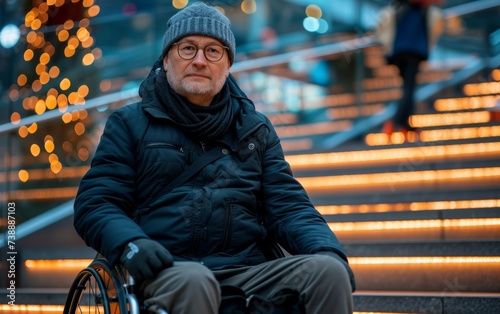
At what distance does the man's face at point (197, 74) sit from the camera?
310cm

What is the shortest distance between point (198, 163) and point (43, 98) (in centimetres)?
336

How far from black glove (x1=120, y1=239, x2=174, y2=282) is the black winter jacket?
0.12m

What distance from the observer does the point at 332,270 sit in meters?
2.73

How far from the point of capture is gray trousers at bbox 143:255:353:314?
2.61m

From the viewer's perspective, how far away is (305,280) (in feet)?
9.11

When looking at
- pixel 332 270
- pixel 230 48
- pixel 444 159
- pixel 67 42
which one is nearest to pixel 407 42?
pixel 444 159

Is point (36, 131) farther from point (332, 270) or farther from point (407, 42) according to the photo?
point (332, 270)

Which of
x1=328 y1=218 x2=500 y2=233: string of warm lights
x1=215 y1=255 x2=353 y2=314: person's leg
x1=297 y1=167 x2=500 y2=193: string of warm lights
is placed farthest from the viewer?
x1=297 y1=167 x2=500 y2=193: string of warm lights

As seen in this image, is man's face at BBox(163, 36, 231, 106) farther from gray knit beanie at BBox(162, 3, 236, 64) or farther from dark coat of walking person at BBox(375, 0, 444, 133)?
dark coat of walking person at BBox(375, 0, 444, 133)

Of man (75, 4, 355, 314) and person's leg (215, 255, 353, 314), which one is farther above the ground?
man (75, 4, 355, 314)

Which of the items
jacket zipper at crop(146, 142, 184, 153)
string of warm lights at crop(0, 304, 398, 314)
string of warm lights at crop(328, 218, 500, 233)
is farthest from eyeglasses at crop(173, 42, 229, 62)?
string of warm lights at crop(328, 218, 500, 233)

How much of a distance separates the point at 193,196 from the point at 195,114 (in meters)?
0.29

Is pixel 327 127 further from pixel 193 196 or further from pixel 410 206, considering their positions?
pixel 193 196

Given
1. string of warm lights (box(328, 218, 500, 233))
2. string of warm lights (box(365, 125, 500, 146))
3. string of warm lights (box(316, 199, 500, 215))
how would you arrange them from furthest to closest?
string of warm lights (box(365, 125, 500, 146)), string of warm lights (box(316, 199, 500, 215)), string of warm lights (box(328, 218, 500, 233))
